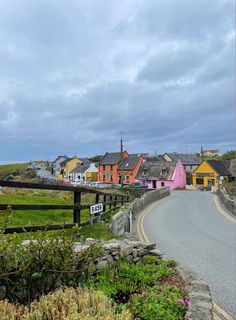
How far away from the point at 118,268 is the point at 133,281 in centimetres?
47

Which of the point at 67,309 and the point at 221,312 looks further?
the point at 221,312

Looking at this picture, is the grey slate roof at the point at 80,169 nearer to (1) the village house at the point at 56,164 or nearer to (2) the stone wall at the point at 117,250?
(1) the village house at the point at 56,164

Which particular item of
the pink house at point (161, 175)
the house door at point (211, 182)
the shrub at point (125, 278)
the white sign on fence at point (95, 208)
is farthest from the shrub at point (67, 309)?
the house door at point (211, 182)

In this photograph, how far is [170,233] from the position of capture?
1417 centimetres

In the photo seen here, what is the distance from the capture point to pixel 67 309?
3342mm

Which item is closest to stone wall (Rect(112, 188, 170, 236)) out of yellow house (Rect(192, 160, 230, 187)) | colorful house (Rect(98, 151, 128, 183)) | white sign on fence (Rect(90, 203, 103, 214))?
white sign on fence (Rect(90, 203, 103, 214))

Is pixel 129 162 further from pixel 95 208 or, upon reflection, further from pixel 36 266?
pixel 36 266

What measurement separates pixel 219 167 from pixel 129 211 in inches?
2256

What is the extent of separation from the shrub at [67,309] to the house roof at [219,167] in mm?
68035

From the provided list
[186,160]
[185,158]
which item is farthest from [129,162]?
[185,158]

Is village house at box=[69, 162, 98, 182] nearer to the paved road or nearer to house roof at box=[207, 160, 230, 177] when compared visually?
house roof at box=[207, 160, 230, 177]

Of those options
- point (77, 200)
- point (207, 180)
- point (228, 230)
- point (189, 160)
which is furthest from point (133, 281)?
point (189, 160)

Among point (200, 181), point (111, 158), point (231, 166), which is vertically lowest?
point (200, 181)

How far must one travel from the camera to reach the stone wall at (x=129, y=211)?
12.1m
